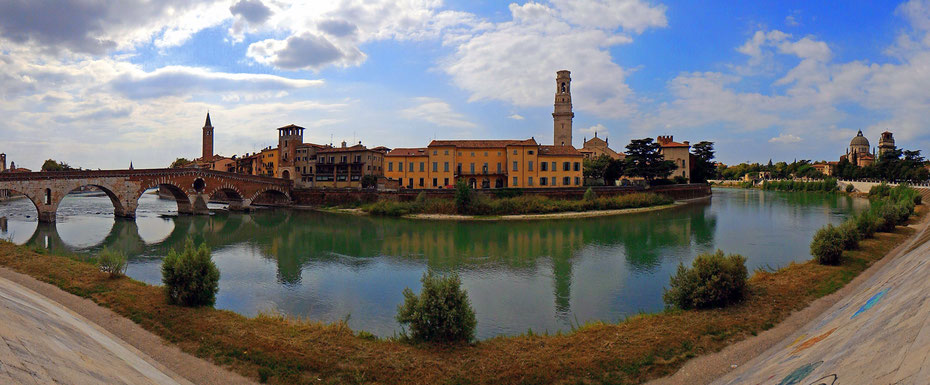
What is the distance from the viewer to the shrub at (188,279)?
10672 millimetres

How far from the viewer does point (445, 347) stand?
849 centimetres

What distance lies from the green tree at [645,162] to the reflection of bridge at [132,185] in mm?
→ 42604

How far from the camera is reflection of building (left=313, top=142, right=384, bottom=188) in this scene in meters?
55.1

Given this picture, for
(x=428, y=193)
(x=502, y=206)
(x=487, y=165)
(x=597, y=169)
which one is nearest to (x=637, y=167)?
(x=597, y=169)

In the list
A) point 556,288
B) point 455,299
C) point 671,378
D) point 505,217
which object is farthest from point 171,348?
point 505,217

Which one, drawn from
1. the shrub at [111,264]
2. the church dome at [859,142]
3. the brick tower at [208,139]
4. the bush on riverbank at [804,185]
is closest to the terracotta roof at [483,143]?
the shrub at [111,264]

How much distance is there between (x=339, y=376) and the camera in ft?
24.1

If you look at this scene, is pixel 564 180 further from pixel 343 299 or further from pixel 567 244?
pixel 343 299

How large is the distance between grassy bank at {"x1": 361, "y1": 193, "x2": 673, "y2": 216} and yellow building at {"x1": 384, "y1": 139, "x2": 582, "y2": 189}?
16.1 feet

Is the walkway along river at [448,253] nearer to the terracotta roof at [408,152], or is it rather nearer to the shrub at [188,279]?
the shrub at [188,279]

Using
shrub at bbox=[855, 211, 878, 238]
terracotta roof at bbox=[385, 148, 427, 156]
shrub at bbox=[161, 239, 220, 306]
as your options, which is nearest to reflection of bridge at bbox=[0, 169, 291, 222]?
terracotta roof at bbox=[385, 148, 427, 156]

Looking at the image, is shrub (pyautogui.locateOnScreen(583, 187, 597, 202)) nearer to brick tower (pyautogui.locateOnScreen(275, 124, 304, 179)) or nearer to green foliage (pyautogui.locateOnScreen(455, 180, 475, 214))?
green foliage (pyautogui.locateOnScreen(455, 180, 475, 214))

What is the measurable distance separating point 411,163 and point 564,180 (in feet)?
55.4

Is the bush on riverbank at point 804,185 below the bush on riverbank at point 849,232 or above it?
above
